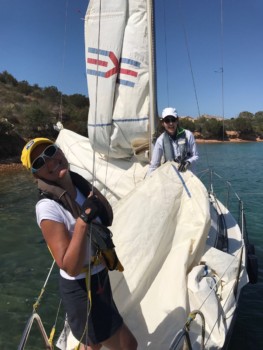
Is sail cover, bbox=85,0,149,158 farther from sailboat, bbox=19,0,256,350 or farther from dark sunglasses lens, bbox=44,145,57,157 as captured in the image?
dark sunglasses lens, bbox=44,145,57,157

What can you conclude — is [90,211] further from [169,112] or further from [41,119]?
[41,119]

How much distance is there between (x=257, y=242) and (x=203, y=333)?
5764 mm

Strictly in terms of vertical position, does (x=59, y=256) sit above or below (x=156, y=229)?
above

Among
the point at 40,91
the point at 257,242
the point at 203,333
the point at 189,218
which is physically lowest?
the point at 257,242

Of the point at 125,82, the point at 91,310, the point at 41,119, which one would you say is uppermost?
the point at 41,119

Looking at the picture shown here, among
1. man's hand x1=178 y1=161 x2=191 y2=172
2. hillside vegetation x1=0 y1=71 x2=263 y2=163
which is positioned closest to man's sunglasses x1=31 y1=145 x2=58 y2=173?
man's hand x1=178 y1=161 x2=191 y2=172

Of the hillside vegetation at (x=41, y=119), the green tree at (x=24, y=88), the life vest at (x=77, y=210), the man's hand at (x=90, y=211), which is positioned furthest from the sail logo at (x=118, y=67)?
the green tree at (x=24, y=88)

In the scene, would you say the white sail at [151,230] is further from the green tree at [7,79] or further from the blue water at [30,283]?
the green tree at [7,79]

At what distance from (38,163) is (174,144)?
3.31 metres

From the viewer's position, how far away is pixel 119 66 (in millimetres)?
6043

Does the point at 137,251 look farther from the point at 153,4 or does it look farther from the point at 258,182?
the point at 258,182

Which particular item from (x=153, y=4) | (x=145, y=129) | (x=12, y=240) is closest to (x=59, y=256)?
(x=145, y=129)

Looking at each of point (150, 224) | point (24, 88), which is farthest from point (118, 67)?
point (24, 88)

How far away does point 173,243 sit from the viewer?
12.4ft
